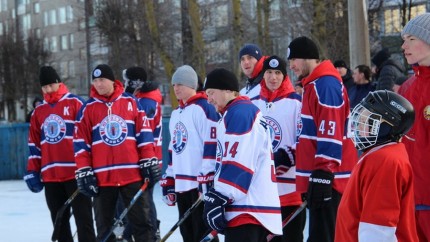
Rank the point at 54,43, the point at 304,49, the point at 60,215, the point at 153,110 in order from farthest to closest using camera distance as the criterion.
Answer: the point at 54,43, the point at 153,110, the point at 60,215, the point at 304,49

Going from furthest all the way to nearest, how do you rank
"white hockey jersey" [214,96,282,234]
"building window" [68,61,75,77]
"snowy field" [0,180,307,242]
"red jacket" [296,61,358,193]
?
"building window" [68,61,75,77], "snowy field" [0,180,307,242], "red jacket" [296,61,358,193], "white hockey jersey" [214,96,282,234]

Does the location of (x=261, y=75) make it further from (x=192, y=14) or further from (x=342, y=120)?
(x=192, y=14)

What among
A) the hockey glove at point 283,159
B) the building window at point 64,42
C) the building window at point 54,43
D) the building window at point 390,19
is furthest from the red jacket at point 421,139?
the building window at point 54,43

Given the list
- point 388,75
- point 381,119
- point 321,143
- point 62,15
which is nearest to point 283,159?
point 321,143

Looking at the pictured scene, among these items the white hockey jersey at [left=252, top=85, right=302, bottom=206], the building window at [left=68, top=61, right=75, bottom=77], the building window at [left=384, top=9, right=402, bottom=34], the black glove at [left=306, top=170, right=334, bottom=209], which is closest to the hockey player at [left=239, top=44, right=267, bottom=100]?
the white hockey jersey at [left=252, top=85, right=302, bottom=206]

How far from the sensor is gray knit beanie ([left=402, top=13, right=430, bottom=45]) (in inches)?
164

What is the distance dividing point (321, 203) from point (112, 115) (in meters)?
2.39

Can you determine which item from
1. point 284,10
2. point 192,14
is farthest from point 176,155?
point 284,10

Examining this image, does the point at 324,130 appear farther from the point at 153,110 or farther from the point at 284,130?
the point at 153,110

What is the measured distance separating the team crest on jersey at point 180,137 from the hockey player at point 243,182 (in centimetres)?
171

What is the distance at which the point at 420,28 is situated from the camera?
419 cm

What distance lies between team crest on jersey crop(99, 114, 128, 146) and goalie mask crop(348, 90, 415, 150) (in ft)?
11.6

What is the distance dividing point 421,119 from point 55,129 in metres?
4.05

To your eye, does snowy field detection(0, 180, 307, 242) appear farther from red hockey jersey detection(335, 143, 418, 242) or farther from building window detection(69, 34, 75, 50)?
building window detection(69, 34, 75, 50)
